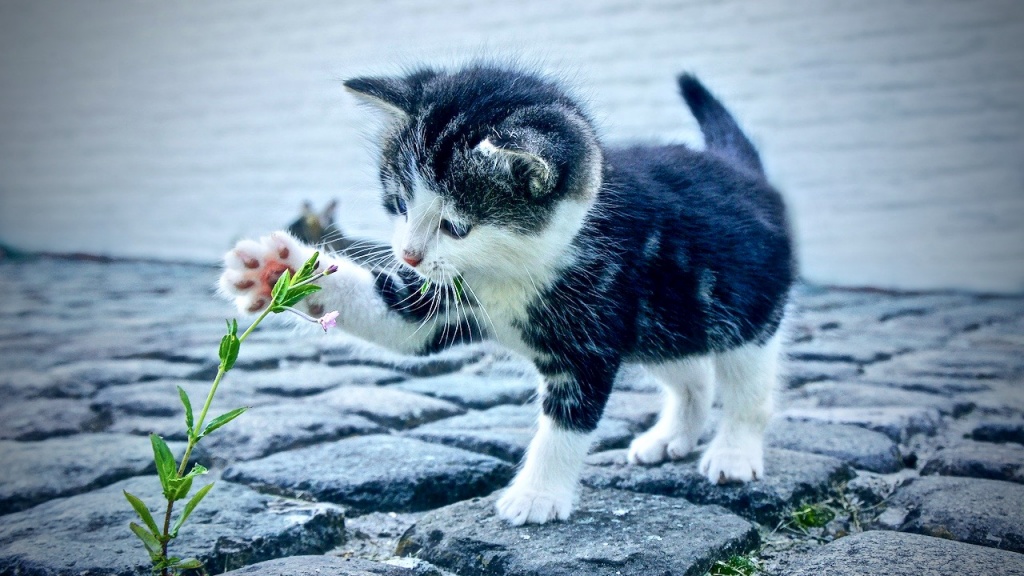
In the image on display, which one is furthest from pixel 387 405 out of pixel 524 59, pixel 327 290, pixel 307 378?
pixel 524 59

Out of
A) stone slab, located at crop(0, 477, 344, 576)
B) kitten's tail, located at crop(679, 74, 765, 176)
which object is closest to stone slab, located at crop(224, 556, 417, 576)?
stone slab, located at crop(0, 477, 344, 576)

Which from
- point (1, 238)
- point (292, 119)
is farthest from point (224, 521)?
point (1, 238)

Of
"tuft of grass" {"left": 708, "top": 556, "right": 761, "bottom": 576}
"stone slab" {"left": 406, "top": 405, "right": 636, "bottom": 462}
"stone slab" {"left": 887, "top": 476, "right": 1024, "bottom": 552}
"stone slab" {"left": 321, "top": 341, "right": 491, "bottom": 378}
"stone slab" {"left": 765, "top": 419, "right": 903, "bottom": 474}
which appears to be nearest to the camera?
"tuft of grass" {"left": 708, "top": 556, "right": 761, "bottom": 576}

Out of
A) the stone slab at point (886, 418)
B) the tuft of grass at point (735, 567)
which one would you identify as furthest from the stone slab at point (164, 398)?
the stone slab at point (886, 418)

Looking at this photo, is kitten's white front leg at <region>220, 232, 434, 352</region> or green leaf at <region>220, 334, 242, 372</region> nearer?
green leaf at <region>220, 334, 242, 372</region>

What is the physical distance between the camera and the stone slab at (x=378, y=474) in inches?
84.2

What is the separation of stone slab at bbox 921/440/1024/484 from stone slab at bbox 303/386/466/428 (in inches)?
57.6

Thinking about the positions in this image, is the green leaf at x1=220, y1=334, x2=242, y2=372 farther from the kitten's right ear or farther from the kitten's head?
the kitten's right ear

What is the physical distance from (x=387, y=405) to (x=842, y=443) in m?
1.43

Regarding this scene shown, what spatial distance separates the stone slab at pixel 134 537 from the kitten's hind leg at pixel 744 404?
3.26 feet

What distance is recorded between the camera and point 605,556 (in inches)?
68.2

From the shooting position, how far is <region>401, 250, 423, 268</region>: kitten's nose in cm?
191

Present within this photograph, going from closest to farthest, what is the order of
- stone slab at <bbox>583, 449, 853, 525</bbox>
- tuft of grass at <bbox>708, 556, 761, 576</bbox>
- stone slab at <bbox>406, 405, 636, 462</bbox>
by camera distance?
tuft of grass at <bbox>708, 556, 761, 576</bbox> < stone slab at <bbox>583, 449, 853, 525</bbox> < stone slab at <bbox>406, 405, 636, 462</bbox>

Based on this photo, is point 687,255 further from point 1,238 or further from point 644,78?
point 1,238
